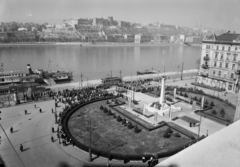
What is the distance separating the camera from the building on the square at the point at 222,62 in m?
31.2

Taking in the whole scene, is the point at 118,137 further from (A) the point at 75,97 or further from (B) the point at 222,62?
(B) the point at 222,62

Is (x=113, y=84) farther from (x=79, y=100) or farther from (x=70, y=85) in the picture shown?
(x=79, y=100)

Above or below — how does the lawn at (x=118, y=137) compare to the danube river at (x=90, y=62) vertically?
above

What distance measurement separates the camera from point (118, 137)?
53.6ft

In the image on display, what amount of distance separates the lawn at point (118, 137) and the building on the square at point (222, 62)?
66.1 feet

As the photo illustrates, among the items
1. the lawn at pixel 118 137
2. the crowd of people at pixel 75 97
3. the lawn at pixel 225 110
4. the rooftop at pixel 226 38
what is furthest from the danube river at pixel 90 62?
the lawn at pixel 118 137

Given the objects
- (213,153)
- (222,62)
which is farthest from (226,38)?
Result: (213,153)

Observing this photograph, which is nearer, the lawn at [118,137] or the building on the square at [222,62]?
the lawn at [118,137]

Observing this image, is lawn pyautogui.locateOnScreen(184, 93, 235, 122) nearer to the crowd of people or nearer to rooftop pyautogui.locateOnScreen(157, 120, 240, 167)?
the crowd of people

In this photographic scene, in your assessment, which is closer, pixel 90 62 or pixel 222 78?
pixel 222 78

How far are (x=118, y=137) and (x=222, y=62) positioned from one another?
25.6 meters

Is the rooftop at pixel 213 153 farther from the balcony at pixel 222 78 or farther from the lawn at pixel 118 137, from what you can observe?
the balcony at pixel 222 78

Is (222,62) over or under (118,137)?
over

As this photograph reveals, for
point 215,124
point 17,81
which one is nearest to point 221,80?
point 215,124
